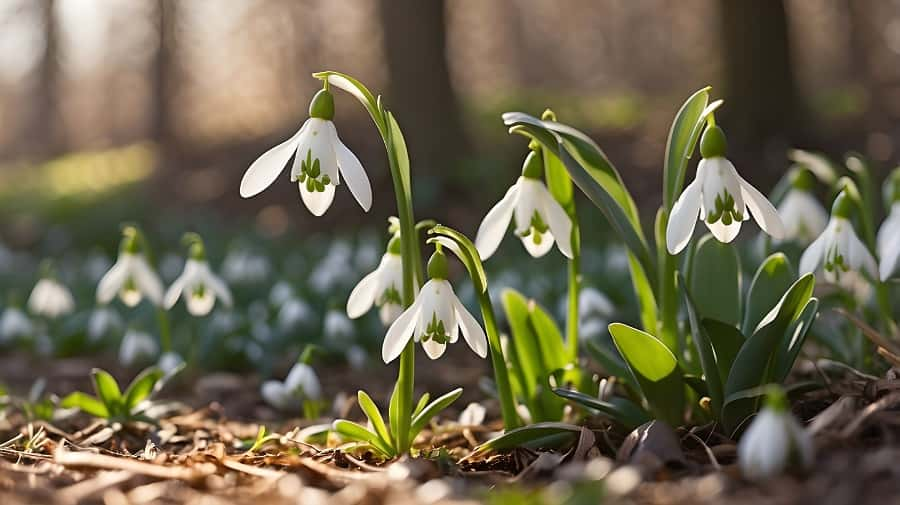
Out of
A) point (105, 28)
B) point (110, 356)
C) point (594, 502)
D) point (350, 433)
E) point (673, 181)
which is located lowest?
point (110, 356)

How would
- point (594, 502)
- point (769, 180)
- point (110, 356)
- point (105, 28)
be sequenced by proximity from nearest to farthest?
point (594, 502), point (110, 356), point (769, 180), point (105, 28)

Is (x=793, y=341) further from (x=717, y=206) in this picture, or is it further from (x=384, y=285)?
(x=384, y=285)

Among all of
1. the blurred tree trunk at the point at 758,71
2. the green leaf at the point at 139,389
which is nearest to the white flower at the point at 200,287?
the green leaf at the point at 139,389

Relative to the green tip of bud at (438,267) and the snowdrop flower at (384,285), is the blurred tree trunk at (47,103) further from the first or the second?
the green tip of bud at (438,267)

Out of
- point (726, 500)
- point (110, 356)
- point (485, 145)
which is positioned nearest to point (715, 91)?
point (485, 145)

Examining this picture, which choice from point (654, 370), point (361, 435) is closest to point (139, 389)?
point (361, 435)

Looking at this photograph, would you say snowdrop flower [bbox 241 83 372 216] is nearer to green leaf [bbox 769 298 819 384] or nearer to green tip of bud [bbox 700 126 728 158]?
green tip of bud [bbox 700 126 728 158]

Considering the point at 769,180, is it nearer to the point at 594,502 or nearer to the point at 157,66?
the point at 594,502
